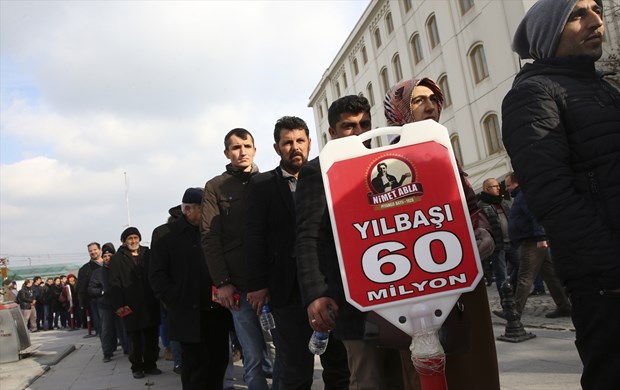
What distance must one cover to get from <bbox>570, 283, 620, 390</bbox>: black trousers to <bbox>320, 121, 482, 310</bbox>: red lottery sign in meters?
0.50

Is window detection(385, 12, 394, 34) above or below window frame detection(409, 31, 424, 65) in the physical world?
above

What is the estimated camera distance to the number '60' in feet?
5.68

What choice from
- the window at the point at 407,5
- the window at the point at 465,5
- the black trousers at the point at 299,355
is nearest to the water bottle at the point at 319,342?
the black trousers at the point at 299,355

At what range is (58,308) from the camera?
21.3m

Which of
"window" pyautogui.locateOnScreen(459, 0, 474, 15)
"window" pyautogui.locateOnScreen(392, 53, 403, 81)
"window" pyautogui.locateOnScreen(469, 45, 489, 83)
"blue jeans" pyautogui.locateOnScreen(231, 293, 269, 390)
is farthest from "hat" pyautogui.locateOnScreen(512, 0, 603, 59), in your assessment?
"window" pyautogui.locateOnScreen(392, 53, 403, 81)

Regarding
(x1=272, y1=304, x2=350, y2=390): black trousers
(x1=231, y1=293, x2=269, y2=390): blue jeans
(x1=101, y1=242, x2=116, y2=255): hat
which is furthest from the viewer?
(x1=101, y1=242, x2=116, y2=255): hat

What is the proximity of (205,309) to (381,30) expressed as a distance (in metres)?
26.9

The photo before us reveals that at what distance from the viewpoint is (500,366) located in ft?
15.1

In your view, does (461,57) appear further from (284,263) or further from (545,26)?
(545,26)

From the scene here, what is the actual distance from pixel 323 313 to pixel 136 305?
5727 millimetres

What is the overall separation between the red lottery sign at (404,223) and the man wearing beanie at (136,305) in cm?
576

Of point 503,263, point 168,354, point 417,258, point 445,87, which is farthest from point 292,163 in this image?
point 445,87

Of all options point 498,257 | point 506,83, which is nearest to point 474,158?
point 506,83

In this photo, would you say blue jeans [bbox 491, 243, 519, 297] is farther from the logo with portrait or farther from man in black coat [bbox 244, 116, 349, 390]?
the logo with portrait
